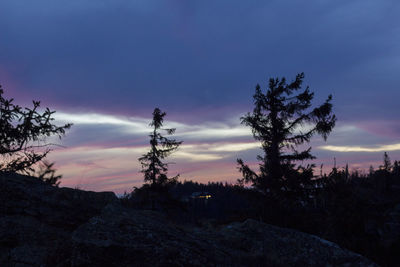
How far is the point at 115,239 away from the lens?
5.41 metres

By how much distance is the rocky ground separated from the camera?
17.2 feet

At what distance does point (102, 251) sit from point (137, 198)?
2518cm

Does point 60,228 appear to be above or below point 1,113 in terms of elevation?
below

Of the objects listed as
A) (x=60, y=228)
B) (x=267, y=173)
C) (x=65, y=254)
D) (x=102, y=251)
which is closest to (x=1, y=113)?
(x=60, y=228)

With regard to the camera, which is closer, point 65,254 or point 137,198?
point 65,254

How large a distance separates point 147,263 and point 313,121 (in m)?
19.0

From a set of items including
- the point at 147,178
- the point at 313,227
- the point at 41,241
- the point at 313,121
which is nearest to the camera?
the point at 41,241

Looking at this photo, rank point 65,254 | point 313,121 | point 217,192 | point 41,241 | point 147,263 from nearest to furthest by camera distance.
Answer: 1. point 147,263
2. point 65,254
3. point 41,241
4. point 313,121
5. point 217,192

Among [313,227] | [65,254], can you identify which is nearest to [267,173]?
[313,227]

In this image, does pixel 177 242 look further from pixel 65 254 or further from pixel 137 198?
pixel 137 198

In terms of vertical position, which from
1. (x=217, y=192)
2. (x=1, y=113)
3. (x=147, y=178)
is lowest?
(x=217, y=192)

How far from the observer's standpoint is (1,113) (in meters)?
12.8

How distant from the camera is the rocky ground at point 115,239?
524 centimetres

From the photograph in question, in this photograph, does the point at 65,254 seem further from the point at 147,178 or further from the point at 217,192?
the point at 217,192
